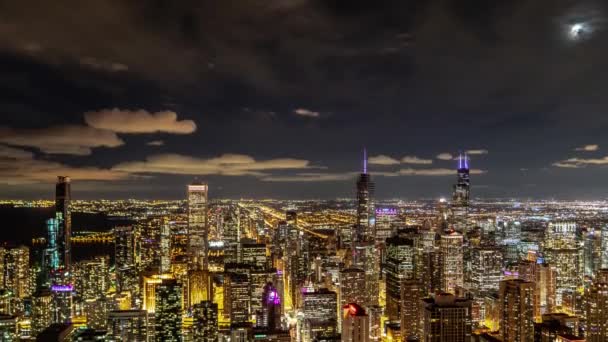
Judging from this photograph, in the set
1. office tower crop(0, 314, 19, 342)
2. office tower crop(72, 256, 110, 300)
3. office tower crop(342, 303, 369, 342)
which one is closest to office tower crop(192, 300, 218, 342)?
office tower crop(342, 303, 369, 342)

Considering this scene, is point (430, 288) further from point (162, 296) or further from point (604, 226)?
point (162, 296)

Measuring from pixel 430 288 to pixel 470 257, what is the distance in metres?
2.36

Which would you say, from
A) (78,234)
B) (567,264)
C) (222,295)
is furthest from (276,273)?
(567,264)

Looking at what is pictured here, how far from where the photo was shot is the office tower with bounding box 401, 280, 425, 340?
14.0 m

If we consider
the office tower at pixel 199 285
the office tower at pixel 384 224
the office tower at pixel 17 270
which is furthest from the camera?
the office tower at pixel 384 224

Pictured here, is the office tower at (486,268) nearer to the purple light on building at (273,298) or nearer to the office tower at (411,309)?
the office tower at (411,309)

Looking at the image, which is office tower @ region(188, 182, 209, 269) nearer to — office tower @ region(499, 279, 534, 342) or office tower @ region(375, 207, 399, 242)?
office tower @ region(375, 207, 399, 242)

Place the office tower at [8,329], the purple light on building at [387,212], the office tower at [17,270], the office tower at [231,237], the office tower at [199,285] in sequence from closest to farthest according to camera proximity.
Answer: the office tower at [8,329] < the office tower at [17,270] < the office tower at [199,285] < the purple light on building at [387,212] < the office tower at [231,237]

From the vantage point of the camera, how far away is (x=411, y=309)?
1501cm

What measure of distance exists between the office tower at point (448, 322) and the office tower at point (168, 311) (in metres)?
5.51

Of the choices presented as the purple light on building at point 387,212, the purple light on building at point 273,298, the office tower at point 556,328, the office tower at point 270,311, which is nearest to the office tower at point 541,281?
the office tower at point 556,328

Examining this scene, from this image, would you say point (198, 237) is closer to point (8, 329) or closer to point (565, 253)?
point (8, 329)

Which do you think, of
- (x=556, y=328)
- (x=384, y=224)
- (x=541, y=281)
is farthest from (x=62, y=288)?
(x=541, y=281)

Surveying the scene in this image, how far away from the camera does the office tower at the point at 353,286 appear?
17.2 m
